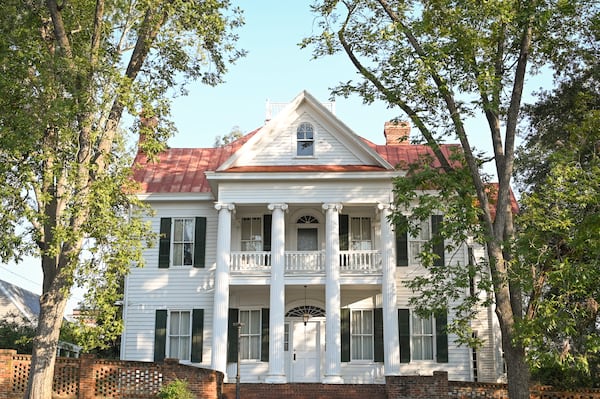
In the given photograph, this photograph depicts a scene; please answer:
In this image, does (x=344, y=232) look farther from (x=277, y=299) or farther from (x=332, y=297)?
(x=277, y=299)

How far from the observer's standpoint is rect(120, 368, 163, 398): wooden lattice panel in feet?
→ 58.7

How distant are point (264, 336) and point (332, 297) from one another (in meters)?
2.98

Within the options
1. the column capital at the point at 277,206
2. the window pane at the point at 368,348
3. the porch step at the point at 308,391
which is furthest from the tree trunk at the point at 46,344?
the window pane at the point at 368,348

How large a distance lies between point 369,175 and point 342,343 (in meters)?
5.45

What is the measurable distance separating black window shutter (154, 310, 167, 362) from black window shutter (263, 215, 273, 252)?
13.1 feet

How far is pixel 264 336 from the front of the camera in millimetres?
22719

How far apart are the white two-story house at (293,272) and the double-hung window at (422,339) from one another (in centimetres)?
3

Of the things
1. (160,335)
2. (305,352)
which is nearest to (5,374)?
(160,335)

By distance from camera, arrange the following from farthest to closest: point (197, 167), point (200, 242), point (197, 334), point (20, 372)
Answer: point (197, 167) → point (200, 242) → point (197, 334) → point (20, 372)

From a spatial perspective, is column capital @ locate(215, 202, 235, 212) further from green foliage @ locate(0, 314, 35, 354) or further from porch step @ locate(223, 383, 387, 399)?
green foliage @ locate(0, 314, 35, 354)

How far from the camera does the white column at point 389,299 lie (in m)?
20.7

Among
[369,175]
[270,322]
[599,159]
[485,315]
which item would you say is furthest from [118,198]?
[485,315]

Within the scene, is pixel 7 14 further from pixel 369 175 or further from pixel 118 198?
pixel 369 175

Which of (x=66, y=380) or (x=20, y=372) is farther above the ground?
Result: (x=20, y=372)
